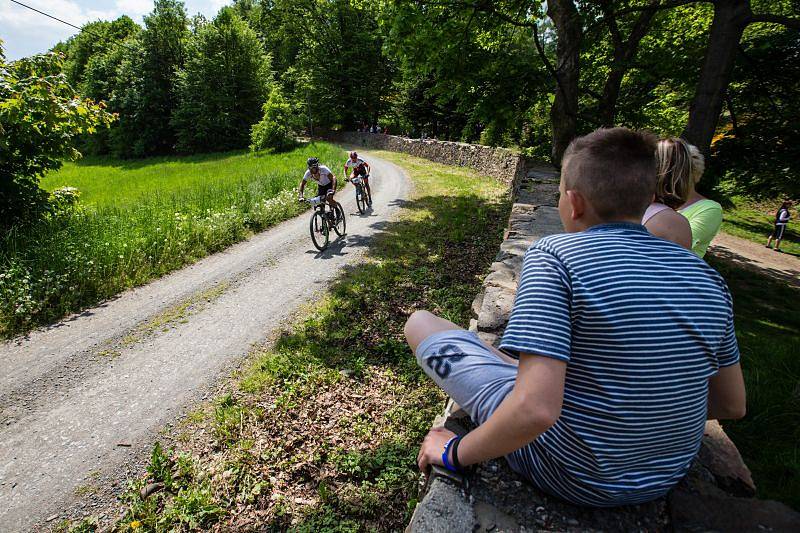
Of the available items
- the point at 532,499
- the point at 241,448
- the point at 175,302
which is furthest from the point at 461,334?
the point at 175,302

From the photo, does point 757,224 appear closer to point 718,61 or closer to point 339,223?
point 718,61

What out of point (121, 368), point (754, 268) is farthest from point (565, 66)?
point (121, 368)

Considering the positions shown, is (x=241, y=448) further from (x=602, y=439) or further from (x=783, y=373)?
(x=783, y=373)

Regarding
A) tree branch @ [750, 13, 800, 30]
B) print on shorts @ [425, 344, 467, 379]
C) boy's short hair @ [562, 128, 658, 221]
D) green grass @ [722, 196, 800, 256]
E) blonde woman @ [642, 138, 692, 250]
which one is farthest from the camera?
green grass @ [722, 196, 800, 256]

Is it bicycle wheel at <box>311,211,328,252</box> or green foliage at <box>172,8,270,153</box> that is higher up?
green foliage at <box>172,8,270,153</box>

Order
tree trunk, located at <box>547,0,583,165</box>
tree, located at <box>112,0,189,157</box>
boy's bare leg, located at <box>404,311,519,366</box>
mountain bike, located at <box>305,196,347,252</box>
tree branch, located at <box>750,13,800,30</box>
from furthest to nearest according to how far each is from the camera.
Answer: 1. tree, located at <box>112,0,189,157</box>
2. mountain bike, located at <box>305,196,347,252</box>
3. tree trunk, located at <box>547,0,583,165</box>
4. tree branch, located at <box>750,13,800,30</box>
5. boy's bare leg, located at <box>404,311,519,366</box>

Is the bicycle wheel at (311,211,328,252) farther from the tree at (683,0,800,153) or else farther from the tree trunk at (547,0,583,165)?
the tree at (683,0,800,153)

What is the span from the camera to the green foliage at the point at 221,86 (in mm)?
33562

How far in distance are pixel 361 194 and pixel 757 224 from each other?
64.8ft

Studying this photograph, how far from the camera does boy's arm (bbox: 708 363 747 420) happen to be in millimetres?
1544

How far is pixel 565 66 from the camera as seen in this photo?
9023 millimetres

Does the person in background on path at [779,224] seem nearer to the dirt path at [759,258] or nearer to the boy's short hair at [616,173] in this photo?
the dirt path at [759,258]

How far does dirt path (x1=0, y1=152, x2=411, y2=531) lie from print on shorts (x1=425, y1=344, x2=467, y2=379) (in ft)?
10.3

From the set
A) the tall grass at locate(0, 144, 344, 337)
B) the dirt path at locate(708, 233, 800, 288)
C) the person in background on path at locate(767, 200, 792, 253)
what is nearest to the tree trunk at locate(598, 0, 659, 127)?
the dirt path at locate(708, 233, 800, 288)
